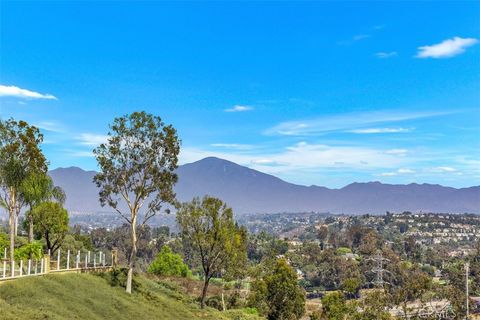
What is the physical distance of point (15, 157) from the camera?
1556 inches

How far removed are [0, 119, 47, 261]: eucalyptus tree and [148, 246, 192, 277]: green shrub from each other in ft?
140

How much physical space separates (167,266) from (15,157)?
4570 cm

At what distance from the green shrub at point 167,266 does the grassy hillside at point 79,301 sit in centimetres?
3793

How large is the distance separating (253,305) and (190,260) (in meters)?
84.7

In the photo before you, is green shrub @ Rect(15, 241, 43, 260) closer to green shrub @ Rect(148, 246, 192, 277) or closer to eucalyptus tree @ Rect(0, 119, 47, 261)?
eucalyptus tree @ Rect(0, 119, 47, 261)

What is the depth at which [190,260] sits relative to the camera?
14150 centimetres

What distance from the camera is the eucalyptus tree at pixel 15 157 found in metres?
39.1

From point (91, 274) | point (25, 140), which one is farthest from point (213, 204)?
point (25, 140)

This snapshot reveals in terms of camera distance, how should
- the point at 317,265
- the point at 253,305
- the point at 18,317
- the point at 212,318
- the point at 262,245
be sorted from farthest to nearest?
the point at 262,245, the point at 317,265, the point at 253,305, the point at 212,318, the point at 18,317

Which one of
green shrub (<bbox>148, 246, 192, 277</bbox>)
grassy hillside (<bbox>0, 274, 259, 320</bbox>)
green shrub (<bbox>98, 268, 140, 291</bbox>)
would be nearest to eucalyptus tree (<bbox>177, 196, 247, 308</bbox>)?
grassy hillside (<bbox>0, 274, 259, 320</bbox>)

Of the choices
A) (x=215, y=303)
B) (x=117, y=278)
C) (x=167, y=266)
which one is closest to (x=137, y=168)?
(x=117, y=278)

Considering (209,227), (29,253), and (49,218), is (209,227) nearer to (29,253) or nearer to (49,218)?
(29,253)

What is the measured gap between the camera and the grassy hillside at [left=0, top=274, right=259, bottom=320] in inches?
998

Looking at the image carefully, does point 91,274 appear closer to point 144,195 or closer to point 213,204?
point 144,195
